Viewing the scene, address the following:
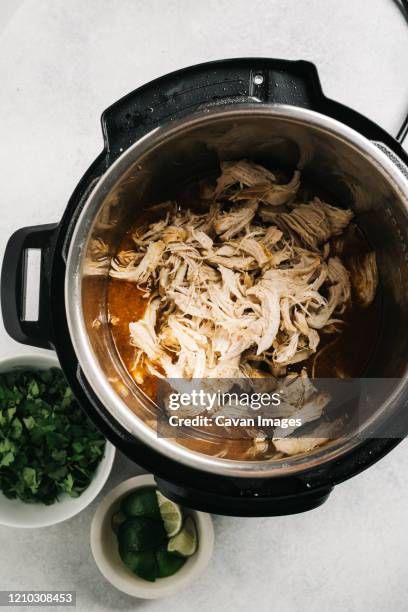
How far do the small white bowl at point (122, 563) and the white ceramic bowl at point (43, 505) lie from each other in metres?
0.04

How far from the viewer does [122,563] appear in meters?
1.12

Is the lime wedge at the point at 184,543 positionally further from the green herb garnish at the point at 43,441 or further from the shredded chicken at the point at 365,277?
the shredded chicken at the point at 365,277

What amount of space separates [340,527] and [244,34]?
3.26 feet

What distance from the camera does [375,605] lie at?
1.19m

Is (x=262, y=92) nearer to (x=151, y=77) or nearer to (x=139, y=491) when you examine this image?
(x=151, y=77)

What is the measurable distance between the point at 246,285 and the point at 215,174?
0.21 m

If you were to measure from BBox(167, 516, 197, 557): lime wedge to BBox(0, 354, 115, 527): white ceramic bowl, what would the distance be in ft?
0.55

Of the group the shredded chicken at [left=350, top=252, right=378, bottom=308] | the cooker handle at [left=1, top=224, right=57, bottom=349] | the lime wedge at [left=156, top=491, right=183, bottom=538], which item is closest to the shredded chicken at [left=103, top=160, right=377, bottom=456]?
the shredded chicken at [left=350, top=252, right=378, bottom=308]

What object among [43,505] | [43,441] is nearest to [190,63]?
[43,441]

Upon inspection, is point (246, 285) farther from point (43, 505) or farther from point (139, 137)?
point (43, 505)

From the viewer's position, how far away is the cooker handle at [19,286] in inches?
37.8

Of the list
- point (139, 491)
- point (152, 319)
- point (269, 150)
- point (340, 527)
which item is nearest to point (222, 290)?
point (152, 319)

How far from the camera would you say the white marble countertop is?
46.7 inches

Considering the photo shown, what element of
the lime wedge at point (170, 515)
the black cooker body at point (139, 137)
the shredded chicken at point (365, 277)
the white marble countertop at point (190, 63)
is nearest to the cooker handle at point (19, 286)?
the black cooker body at point (139, 137)
